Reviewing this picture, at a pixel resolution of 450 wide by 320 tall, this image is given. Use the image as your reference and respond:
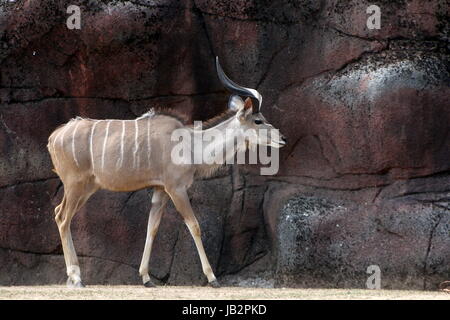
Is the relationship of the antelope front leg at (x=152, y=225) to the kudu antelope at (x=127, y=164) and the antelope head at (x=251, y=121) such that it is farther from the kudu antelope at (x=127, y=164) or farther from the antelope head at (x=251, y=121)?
the antelope head at (x=251, y=121)

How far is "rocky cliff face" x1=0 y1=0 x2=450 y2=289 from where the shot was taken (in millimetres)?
8203

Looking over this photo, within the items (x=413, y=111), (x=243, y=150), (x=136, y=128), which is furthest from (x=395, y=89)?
(x=136, y=128)

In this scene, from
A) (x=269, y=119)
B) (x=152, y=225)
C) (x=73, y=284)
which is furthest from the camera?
(x=269, y=119)

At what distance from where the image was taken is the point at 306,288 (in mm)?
8211

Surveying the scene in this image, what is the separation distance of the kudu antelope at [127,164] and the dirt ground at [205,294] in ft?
1.61

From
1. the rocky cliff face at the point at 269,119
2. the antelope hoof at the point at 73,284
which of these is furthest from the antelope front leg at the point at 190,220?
the antelope hoof at the point at 73,284

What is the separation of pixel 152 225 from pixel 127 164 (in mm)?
536

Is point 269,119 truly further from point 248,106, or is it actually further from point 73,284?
point 73,284

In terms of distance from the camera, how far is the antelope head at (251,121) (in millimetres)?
8453

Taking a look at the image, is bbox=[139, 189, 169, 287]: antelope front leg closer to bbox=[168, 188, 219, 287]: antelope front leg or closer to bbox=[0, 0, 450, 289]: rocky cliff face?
bbox=[168, 188, 219, 287]: antelope front leg

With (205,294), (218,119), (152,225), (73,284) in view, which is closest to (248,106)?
(218,119)

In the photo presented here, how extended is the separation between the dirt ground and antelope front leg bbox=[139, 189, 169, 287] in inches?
13.5

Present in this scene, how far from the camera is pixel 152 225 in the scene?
849 cm

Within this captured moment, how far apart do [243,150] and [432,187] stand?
1572 mm
